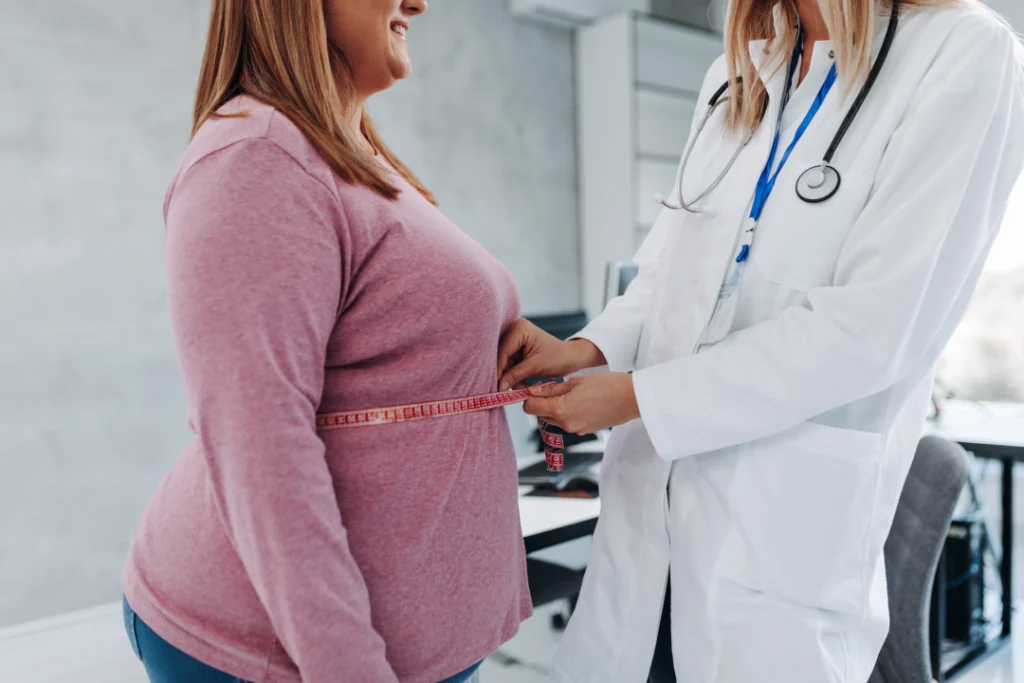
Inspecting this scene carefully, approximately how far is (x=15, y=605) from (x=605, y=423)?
8.74ft

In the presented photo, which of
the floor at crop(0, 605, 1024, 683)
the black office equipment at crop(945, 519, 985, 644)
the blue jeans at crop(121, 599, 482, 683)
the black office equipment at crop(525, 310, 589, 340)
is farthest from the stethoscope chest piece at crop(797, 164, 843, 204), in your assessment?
the black office equipment at crop(945, 519, 985, 644)

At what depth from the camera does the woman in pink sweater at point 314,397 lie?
0.66 m

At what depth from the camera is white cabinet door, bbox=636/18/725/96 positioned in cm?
425

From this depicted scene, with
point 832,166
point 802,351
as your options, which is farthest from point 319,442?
point 832,166

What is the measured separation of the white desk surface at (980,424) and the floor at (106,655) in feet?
2.45

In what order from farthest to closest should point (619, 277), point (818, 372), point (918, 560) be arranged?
point (619, 277), point (918, 560), point (818, 372)

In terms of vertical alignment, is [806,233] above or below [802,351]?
above

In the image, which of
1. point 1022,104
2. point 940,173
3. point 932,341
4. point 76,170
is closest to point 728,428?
point 932,341

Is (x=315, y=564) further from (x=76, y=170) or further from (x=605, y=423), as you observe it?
(x=76, y=170)

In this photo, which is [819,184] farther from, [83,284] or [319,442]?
[83,284]

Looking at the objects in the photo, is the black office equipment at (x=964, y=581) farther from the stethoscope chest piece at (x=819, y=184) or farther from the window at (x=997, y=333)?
the stethoscope chest piece at (x=819, y=184)

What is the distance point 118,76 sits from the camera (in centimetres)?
291

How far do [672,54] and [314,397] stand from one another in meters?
4.21

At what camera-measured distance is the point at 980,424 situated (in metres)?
2.65
